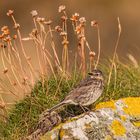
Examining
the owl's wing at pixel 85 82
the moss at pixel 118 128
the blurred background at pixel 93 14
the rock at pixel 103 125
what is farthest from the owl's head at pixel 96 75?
the blurred background at pixel 93 14

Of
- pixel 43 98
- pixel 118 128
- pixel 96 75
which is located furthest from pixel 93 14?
pixel 118 128

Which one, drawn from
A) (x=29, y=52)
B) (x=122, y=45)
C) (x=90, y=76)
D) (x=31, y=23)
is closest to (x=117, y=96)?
(x=90, y=76)

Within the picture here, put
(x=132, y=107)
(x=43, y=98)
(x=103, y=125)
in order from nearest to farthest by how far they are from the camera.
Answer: (x=103, y=125) < (x=132, y=107) < (x=43, y=98)

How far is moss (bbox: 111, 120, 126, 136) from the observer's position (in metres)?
11.8

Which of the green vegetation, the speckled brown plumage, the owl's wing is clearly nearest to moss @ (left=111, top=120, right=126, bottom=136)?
the speckled brown plumage

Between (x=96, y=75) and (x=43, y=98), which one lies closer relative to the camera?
(x=96, y=75)

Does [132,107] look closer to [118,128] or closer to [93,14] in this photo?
[118,128]

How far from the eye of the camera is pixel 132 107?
1227cm

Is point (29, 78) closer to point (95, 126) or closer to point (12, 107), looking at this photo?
point (12, 107)

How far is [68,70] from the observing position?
44.5 feet

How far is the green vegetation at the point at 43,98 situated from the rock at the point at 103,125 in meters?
0.64

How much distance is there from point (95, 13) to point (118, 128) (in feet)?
47.5

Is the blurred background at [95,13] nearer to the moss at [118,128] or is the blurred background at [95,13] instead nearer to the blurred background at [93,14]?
the blurred background at [93,14]

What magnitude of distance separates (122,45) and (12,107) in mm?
11176
